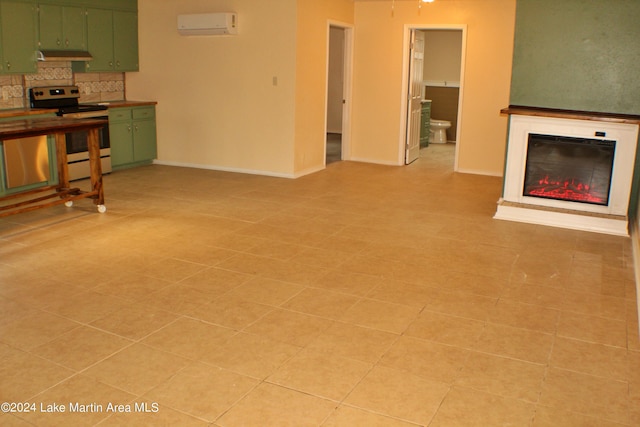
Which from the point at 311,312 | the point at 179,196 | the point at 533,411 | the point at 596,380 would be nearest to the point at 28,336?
the point at 311,312

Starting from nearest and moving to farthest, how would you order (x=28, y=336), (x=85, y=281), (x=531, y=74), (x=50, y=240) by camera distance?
(x=28, y=336)
(x=85, y=281)
(x=50, y=240)
(x=531, y=74)

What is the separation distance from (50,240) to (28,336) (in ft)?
6.43

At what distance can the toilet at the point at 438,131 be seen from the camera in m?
11.7

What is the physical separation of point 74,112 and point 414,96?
495 cm

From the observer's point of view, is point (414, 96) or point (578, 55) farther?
point (414, 96)

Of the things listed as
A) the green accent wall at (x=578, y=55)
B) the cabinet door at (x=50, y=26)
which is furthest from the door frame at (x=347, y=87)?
the cabinet door at (x=50, y=26)

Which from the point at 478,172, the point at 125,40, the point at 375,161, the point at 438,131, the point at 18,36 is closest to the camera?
the point at 18,36

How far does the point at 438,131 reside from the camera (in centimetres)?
1181

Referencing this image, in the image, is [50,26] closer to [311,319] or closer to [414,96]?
[414,96]

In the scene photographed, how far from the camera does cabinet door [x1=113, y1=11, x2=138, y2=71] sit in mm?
8266

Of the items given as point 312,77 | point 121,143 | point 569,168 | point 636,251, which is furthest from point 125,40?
point 636,251

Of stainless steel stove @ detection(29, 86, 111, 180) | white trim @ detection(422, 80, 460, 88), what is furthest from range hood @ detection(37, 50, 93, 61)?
white trim @ detection(422, 80, 460, 88)

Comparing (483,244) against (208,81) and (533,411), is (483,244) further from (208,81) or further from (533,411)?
(208,81)

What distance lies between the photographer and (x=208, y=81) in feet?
27.4
